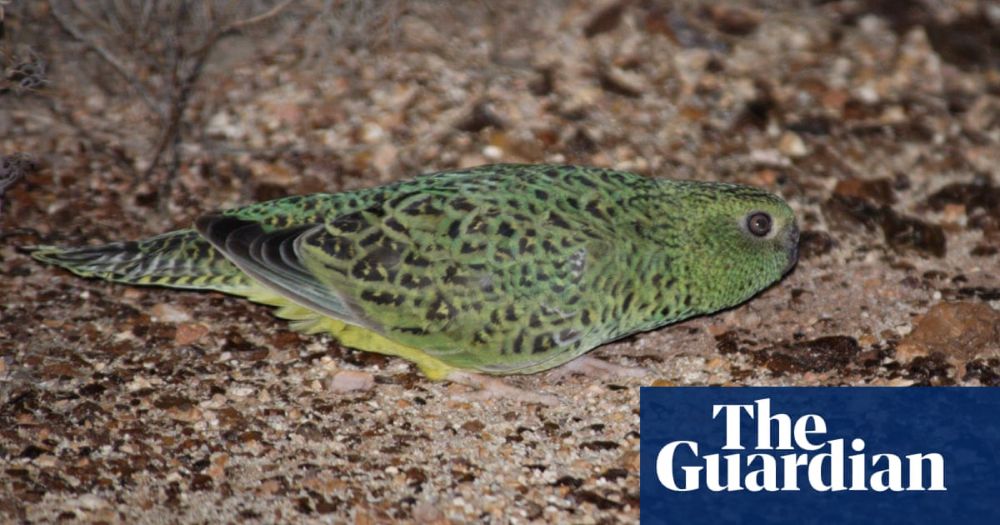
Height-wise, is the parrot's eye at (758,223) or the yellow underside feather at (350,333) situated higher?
the parrot's eye at (758,223)

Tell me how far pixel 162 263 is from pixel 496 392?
157cm

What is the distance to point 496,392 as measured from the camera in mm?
5387

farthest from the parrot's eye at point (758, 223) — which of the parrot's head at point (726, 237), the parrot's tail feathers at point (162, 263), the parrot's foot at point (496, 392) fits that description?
the parrot's tail feathers at point (162, 263)

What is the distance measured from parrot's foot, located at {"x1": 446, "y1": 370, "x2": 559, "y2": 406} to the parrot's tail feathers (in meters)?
1.06

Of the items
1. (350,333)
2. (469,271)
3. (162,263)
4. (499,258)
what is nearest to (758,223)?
(499,258)

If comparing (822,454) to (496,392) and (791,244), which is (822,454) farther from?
(496,392)

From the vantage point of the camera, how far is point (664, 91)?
7477mm

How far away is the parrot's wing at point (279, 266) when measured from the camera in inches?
200

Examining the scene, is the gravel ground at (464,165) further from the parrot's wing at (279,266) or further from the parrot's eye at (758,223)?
the parrot's eye at (758,223)

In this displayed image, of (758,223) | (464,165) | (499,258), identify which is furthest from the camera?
(464,165)

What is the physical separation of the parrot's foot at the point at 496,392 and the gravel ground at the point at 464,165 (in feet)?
0.21

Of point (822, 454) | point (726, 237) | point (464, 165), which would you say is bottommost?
point (822, 454)

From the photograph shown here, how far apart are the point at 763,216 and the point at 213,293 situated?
265 centimetres

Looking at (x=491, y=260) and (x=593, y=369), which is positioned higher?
(x=491, y=260)
